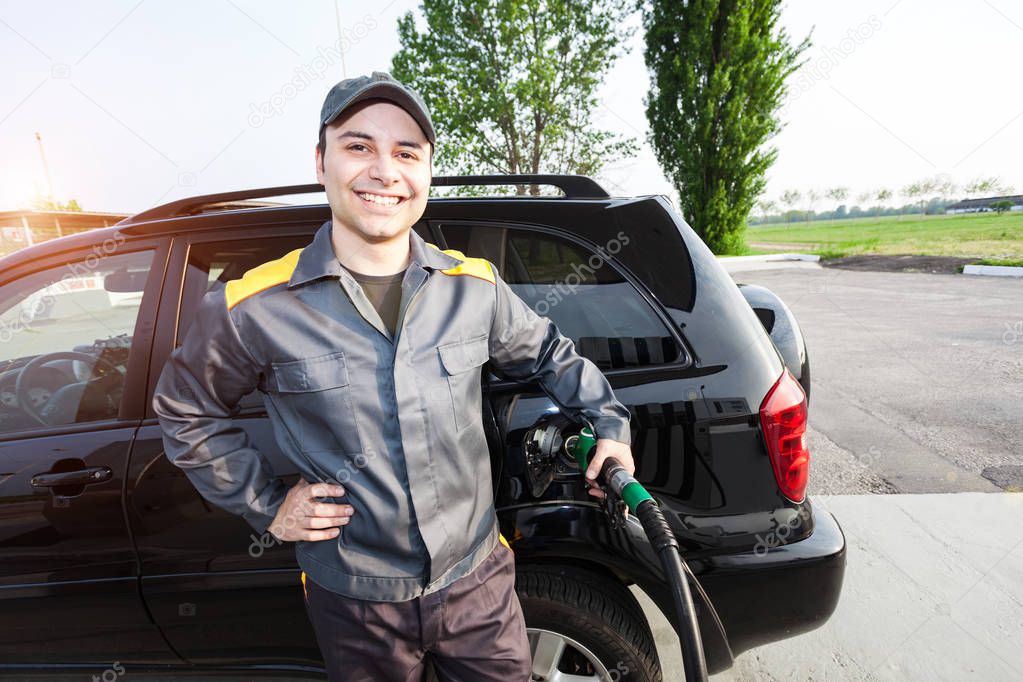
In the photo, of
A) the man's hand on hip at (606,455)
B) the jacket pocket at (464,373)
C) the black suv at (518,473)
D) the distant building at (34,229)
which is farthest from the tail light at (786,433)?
the distant building at (34,229)

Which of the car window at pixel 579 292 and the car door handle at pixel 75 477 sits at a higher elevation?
the car window at pixel 579 292

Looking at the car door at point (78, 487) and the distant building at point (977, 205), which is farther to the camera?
the distant building at point (977, 205)

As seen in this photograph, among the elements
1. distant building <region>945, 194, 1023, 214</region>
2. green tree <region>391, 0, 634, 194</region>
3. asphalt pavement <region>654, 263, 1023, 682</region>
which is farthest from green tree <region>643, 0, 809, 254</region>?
distant building <region>945, 194, 1023, 214</region>

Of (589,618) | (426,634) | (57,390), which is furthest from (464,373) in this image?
(57,390)

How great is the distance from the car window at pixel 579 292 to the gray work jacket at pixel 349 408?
45 cm

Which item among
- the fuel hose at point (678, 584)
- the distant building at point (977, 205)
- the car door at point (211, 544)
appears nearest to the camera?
the fuel hose at point (678, 584)

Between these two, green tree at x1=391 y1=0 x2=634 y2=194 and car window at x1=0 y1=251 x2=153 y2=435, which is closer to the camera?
car window at x1=0 y1=251 x2=153 y2=435

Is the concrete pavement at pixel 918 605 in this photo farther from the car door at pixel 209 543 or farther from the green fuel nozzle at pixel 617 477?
the car door at pixel 209 543

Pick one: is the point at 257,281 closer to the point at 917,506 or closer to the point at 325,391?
the point at 325,391

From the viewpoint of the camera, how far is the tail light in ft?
4.98

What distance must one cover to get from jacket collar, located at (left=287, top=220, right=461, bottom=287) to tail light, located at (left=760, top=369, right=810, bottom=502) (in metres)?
0.99

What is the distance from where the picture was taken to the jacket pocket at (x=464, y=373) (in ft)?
3.85

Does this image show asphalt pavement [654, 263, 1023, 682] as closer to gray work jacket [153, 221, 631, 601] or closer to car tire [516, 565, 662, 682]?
car tire [516, 565, 662, 682]

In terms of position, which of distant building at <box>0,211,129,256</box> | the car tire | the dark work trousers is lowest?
the car tire
